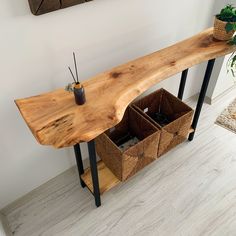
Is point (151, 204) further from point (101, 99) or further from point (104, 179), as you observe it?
point (101, 99)

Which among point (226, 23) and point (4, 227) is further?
point (4, 227)

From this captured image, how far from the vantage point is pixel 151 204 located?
158 centimetres

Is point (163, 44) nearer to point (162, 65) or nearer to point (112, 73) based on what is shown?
point (162, 65)

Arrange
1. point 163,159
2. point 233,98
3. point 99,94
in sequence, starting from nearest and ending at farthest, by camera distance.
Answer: point 99,94 < point 163,159 < point 233,98

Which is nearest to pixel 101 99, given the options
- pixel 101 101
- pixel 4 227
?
pixel 101 101

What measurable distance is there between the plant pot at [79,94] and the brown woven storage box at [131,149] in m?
0.37

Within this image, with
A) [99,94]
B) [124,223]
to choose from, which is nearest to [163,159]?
[124,223]

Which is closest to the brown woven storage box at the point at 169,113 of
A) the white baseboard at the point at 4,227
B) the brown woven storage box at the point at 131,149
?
the brown woven storage box at the point at 131,149

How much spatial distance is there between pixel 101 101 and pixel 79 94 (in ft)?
0.35

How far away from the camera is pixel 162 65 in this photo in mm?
1299

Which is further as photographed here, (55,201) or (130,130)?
(130,130)

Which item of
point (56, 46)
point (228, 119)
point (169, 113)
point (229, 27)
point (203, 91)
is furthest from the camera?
point (228, 119)

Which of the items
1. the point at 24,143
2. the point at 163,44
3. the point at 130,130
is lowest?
the point at 130,130

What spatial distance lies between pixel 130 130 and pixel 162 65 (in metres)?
0.60
